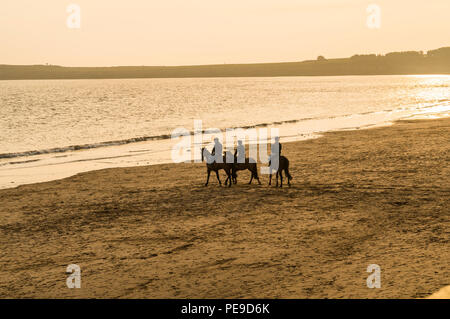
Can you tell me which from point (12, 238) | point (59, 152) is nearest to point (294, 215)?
point (12, 238)

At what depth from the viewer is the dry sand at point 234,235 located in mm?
7281

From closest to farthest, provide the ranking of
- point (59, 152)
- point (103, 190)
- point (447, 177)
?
1. point (447, 177)
2. point (103, 190)
3. point (59, 152)

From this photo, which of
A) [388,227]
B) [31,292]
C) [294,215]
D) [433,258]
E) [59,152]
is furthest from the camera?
[59,152]

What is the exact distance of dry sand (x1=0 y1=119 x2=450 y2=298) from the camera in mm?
7281

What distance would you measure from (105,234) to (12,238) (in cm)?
203

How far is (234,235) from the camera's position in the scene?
32.0ft

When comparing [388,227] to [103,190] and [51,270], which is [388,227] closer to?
[51,270]

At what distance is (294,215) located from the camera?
11031 millimetres

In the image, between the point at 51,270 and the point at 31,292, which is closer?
the point at 31,292

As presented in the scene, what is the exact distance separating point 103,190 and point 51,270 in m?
7.35
